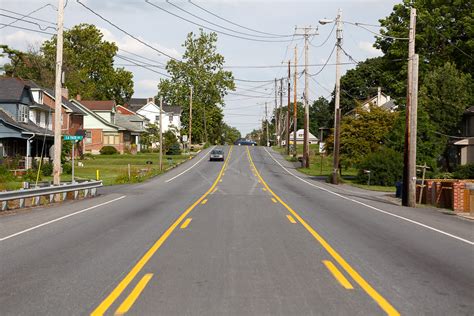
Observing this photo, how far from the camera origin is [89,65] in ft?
339

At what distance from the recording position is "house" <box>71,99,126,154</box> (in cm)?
7988

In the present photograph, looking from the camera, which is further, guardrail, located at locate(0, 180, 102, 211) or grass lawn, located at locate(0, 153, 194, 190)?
grass lawn, located at locate(0, 153, 194, 190)

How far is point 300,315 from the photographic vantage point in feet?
20.2

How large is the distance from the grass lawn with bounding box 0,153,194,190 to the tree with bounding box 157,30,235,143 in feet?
116

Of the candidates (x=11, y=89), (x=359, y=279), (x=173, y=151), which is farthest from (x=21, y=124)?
(x=359, y=279)

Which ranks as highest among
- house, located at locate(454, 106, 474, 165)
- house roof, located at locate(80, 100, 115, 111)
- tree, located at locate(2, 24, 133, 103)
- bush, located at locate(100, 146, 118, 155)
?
tree, located at locate(2, 24, 133, 103)

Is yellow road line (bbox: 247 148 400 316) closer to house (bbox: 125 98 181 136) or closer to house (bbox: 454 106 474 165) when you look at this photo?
house (bbox: 454 106 474 165)

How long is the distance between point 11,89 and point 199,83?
62.8 metres

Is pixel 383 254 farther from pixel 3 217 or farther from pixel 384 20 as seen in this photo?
pixel 384 20

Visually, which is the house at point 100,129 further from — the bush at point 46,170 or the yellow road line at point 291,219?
the yellow road line at point 291,219

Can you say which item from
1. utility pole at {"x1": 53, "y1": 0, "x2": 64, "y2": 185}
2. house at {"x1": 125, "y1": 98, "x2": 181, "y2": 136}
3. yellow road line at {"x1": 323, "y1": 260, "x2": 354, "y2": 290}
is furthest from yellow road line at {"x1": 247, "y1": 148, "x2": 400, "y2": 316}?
house at {"x1": 125, "y1": 98, "x2": 181, "y2": 136}

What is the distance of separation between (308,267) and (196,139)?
107 metres

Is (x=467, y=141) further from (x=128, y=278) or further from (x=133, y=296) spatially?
(x=133, y=296)

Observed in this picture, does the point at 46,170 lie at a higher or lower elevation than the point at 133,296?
lower
